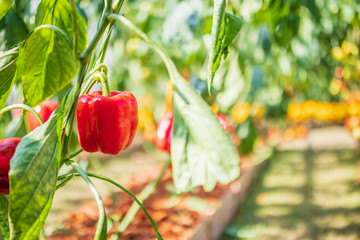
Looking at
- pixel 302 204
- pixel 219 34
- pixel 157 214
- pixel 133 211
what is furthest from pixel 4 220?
pixel 302 204

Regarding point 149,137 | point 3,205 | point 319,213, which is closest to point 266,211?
point 319,213

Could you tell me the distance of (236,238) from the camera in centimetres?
212

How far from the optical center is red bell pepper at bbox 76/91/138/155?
0.52 metres

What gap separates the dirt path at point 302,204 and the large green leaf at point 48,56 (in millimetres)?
1779

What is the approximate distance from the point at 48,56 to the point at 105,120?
0.39 ft

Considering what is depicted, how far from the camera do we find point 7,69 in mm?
510

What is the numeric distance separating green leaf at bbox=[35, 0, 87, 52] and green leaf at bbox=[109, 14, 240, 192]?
168 millimetres

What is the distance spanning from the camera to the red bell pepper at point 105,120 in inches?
20.3

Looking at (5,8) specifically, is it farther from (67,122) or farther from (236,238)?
(236,238)

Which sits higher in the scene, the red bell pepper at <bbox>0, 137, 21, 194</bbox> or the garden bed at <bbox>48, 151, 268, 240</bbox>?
the red bell pepper at <bbox>0, 137, 21, 194</bbox>

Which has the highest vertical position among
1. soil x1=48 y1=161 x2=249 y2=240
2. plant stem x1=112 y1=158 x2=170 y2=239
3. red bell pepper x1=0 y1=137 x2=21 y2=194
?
red bell pepper x1=0 y1=137 x2=21 y2=194

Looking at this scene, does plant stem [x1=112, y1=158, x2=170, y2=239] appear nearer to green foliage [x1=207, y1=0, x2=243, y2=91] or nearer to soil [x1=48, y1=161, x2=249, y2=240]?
soil [x1=48, y1=161, x2=249, y2=240]

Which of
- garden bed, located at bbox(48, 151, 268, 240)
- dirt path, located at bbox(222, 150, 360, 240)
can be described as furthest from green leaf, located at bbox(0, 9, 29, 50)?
dirt path, located at bbox(222, 150, 360, 240)

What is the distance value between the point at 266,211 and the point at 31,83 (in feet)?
7.63
